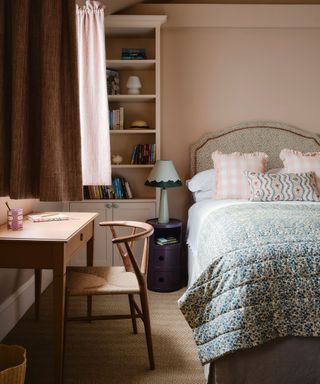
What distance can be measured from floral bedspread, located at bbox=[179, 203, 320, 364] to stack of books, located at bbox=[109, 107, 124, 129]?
2.09 meters

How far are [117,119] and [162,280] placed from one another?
1541 mm

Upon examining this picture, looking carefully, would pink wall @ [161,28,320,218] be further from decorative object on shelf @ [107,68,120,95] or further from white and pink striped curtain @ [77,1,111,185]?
white and pink striped curtain @ [77,1,111,185]

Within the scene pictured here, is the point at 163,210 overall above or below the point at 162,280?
above

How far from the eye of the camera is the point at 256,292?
1.53 meters

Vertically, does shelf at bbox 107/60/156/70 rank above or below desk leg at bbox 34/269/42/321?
above

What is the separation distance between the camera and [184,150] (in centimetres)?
380

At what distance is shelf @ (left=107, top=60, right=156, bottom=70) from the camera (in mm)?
3463

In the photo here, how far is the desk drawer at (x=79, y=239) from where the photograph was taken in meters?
1.87

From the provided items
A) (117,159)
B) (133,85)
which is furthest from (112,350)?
(133,85)

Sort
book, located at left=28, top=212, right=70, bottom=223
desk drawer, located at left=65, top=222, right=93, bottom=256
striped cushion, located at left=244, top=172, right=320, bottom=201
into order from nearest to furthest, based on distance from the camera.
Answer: desk drawer, located at left=65, top=222, right=93, bottom=256 < book, located at left=28, top=212, right=70, bottom=223 < striped cushion, located at left=244, top=172, right=320, bottom=201

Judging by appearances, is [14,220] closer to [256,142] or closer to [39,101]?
[39,101]

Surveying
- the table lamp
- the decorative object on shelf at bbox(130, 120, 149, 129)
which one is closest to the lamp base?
the table lamp

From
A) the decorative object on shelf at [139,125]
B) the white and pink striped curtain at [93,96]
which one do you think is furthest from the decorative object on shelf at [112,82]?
the white and pink striped curtain at [93,96]

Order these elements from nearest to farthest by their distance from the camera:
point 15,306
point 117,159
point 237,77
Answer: point 15,306
point 117,159
point 237,77
